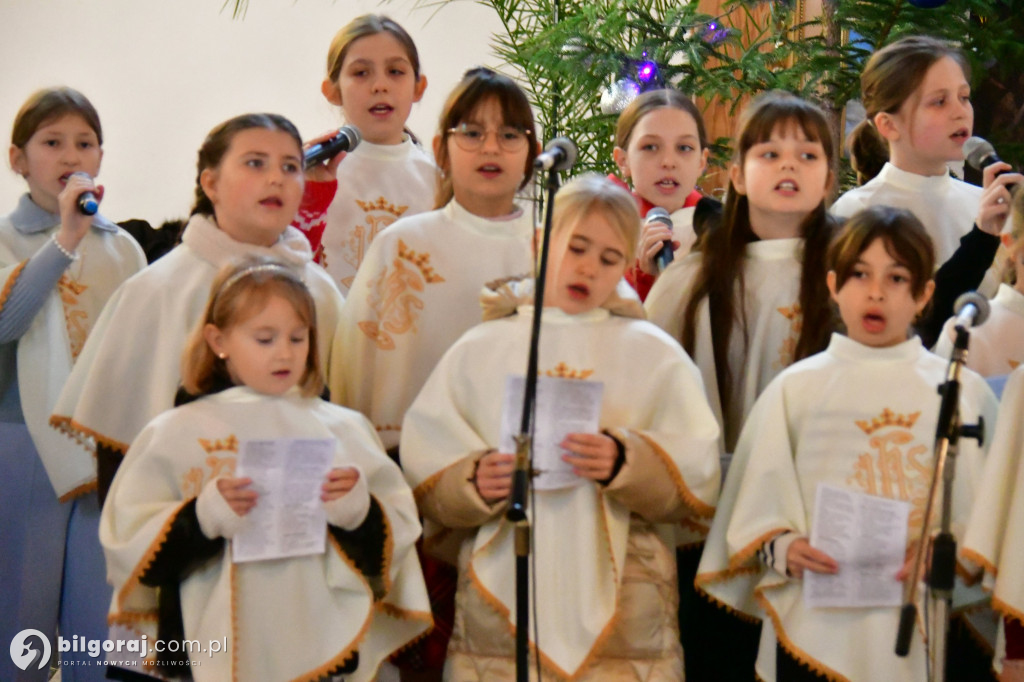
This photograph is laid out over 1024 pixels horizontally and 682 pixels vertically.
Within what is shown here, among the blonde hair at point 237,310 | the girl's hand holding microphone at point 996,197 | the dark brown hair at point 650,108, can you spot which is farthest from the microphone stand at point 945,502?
the dark brown hair at point 650,108

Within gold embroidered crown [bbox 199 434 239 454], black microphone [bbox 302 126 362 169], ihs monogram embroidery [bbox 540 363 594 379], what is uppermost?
black microphone [bbox 302 126 362 169]

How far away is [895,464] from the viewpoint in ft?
9.02

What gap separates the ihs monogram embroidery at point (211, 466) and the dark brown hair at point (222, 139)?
30.2 inches

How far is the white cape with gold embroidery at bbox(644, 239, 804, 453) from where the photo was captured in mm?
3213

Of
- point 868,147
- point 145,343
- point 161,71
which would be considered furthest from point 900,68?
point 161,71

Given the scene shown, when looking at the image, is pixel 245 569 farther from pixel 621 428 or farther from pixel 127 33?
pixel 127 33

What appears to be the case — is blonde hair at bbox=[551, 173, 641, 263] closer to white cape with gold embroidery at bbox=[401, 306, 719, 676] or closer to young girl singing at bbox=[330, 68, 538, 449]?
white cape with gold embroidery at bbox=[401, 306, 719, 676]

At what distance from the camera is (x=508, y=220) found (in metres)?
3.33

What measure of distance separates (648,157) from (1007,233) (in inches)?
42.3

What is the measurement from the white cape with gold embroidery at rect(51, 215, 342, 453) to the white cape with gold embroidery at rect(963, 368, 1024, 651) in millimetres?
1547

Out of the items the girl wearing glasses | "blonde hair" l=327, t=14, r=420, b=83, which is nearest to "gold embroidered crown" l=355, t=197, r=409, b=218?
"blonde hair" l=327, t=14, r=420, b=83

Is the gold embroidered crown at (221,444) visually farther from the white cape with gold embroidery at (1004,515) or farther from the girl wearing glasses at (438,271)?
the white cape with gold embroidery at (1004,515)

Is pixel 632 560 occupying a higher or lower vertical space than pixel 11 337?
lower

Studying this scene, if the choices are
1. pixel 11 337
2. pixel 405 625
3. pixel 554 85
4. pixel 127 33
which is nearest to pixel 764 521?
pixel 405 625
